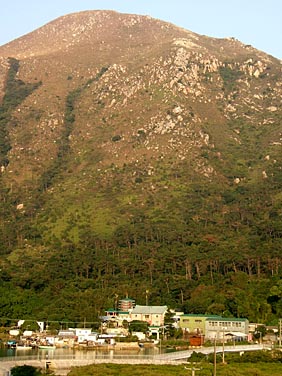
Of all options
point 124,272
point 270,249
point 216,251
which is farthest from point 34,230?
point 270,249

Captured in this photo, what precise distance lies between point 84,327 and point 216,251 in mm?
35176

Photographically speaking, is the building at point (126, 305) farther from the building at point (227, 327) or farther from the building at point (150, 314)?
the building at point (227, 327)

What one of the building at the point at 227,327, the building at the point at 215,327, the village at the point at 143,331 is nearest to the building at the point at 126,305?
the village at the point at 143,331

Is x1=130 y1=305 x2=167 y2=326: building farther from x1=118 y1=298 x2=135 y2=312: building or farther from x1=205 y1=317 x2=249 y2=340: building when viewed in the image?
x1=205 y1=317 x2=249 y2=340: building

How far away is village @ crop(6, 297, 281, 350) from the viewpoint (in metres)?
114

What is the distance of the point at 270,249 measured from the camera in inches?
5846

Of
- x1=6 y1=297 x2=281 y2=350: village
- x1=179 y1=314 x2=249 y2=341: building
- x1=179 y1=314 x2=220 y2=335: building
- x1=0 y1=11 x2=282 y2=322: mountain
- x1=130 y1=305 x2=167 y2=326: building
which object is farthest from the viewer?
x1=0 y1=11 x2=282 y2=322: mountain

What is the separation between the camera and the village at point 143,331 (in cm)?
11444

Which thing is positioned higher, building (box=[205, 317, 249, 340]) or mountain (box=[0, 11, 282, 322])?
mountain (box=[0, 11, 282, 322])

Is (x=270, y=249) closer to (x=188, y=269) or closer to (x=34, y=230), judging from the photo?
(x=188, y=269)

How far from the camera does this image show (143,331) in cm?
12644

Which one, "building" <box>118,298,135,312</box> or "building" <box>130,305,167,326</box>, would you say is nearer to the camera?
"building" <box>130,305,167,326</box>

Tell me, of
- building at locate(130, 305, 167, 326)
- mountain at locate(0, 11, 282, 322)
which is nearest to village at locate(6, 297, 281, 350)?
building at locate(130, 305, 167, 326)

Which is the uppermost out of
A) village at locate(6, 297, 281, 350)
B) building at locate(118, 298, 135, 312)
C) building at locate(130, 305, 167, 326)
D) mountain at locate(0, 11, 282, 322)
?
mountain at locate(0, 11, 282, 322)
